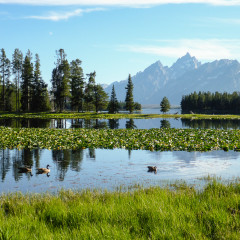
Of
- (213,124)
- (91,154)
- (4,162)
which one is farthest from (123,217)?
(213,124)

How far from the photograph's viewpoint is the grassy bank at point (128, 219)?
651cm

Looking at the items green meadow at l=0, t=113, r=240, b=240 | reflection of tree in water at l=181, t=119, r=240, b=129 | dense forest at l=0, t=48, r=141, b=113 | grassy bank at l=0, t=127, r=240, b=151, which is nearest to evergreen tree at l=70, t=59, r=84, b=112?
dense forest at l=0, t=48, r=141, b=113

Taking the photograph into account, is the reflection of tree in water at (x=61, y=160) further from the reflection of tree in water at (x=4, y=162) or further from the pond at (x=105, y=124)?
the pond at (x=105, y=124)

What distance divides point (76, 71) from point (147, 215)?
3328 inches

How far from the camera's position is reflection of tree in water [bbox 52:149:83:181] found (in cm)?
1709

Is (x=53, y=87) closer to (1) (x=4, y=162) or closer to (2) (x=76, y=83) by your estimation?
(2) (x=76, y=83)

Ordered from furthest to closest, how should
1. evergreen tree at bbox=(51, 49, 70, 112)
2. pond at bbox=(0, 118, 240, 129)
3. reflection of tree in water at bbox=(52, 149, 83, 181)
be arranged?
evergreen tree at bbox=(51, 49, 70, 112), pond at bbox=(0, 118, 240, 129), reflection of tree in water at bbox=(52, 149, 83, 181)

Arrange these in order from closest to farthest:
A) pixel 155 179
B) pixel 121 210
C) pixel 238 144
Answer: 1. pixel 121 210
2. pixel 155 179
3. pixel 238 144

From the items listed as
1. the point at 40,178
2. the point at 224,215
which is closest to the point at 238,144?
the point at 40,178

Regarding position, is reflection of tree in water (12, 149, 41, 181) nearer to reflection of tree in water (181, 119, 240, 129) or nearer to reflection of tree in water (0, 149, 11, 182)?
reflection of tree in water (0, 149, 11, 182)

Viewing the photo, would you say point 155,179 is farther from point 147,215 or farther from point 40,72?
point 40,72

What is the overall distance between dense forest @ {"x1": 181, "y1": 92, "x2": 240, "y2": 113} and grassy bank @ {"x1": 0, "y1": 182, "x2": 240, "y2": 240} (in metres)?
147

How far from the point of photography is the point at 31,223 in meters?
7.30

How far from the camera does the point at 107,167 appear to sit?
59.0 feet
